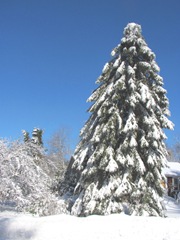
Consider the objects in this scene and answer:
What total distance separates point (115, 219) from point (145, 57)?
10.0 m

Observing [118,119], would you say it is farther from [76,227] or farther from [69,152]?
[69,152]

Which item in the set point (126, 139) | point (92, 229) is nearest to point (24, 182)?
point (126, 139)

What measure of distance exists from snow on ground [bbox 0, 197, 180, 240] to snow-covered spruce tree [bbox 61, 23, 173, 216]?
3656mm

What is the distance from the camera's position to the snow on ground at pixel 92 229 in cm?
948

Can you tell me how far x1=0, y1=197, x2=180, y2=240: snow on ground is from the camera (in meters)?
9.48

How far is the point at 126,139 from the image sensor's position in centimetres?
1531

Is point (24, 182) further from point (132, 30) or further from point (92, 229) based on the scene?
point (132, 30)

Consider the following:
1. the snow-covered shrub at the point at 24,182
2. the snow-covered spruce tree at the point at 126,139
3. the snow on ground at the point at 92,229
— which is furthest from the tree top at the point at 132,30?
the snow on ground at the point at 92,229

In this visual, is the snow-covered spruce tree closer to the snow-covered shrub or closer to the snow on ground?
the snow-covered shrub

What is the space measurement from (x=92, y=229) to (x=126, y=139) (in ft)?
20.3

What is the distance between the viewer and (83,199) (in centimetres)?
1530

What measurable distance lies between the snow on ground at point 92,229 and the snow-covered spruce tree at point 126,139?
3656mm

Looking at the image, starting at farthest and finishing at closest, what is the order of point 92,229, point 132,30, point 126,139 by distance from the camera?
point 132,30, point 126,139, point 92,229

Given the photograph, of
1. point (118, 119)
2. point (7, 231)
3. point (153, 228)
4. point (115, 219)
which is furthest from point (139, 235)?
point (118, 119)
